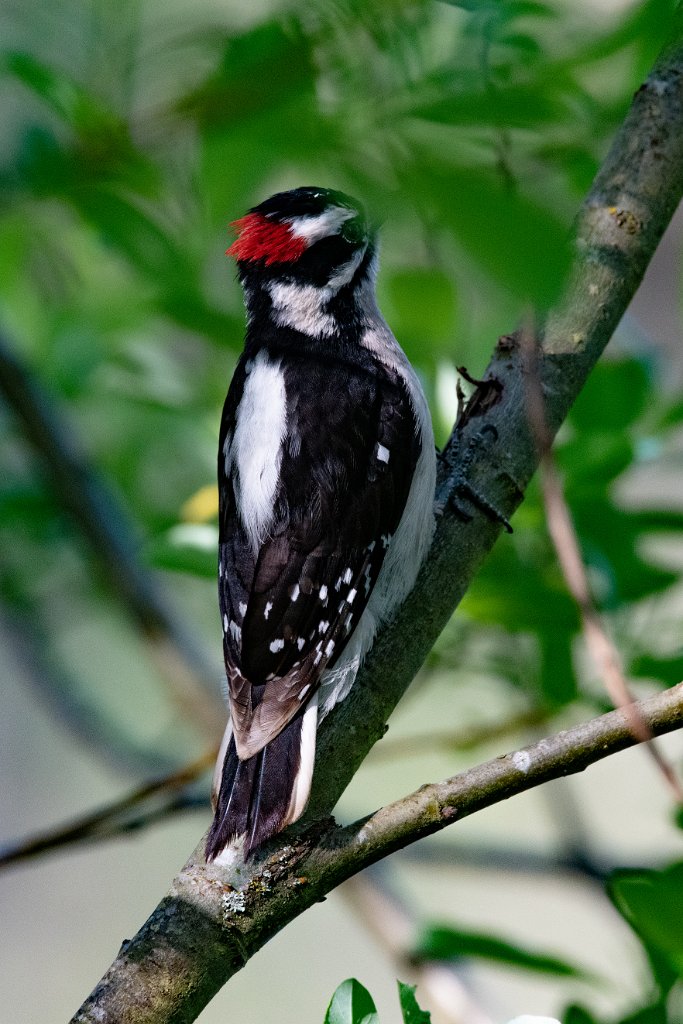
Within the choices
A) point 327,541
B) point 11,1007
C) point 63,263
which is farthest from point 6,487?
point 11,1007

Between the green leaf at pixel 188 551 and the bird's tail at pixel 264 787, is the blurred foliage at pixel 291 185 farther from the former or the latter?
the bird's tail at pixel 264 787

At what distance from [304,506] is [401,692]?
0.44 meters

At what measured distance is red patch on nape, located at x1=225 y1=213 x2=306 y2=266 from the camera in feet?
7.82

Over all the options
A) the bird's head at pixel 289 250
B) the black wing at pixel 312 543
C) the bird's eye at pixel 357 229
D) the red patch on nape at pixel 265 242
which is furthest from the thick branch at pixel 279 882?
the red patch on nape at pixel 265 242

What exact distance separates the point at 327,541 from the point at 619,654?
2.24ft

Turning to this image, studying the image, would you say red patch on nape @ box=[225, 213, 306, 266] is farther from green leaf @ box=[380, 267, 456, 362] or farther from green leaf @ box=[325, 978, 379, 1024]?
green leaf @ box=[325, 978, 379, 1024]

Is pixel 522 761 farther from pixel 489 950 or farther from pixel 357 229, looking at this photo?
pixel 357 229

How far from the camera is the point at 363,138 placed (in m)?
0.76

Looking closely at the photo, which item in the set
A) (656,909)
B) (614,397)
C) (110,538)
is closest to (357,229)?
(656,909)

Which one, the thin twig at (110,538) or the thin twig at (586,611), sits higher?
the thin twig at (110,538)

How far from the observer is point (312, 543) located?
2.15 meters

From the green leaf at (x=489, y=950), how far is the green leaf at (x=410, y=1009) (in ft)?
1.90

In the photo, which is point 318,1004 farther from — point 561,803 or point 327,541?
point 327,541

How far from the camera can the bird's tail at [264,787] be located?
171 cm
